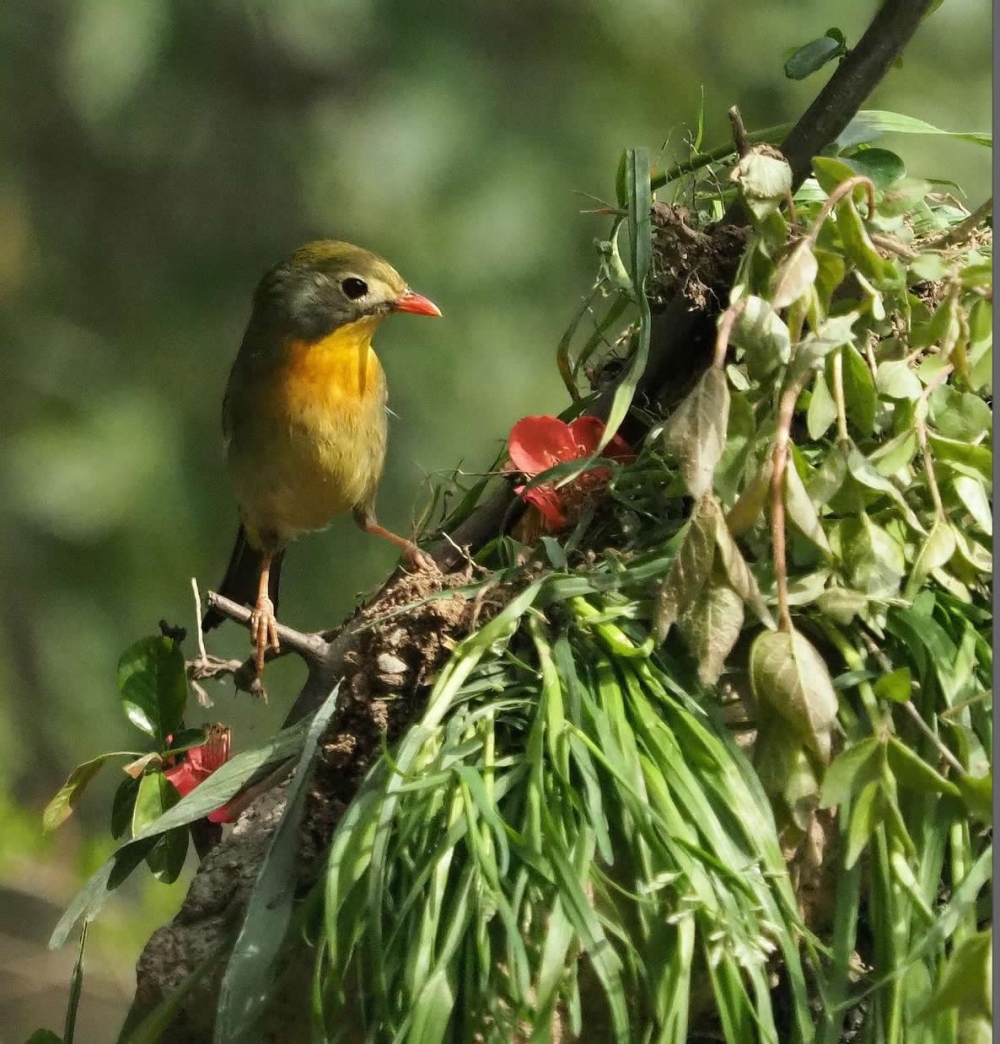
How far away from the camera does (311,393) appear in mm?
1910

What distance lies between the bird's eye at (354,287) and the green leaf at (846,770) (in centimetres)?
125

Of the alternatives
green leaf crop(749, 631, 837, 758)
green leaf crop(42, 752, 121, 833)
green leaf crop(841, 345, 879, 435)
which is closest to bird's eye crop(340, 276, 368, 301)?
green leaf crop(42, 752, 121, 833)

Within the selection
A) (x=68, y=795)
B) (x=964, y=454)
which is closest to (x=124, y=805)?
(x=68, y=795)

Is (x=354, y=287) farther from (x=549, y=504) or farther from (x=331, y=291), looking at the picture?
(x=549, y=504)

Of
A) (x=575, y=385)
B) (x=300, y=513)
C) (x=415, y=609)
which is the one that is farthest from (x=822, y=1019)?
(x=300, y=513)

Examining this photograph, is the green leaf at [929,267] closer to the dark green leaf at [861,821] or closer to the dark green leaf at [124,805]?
the dark green leaf at [861,821]

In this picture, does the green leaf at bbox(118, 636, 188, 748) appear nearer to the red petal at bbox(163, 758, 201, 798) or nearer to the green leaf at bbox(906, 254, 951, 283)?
the red petal at bbox(163, 758, 201, 798)

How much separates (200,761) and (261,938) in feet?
1.39

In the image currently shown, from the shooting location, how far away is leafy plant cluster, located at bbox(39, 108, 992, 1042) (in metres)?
0.84

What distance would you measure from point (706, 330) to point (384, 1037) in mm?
644

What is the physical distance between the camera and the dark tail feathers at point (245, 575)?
2.09 meters

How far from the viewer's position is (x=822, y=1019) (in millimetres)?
869

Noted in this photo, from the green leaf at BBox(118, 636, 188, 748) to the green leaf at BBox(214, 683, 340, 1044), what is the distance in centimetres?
34

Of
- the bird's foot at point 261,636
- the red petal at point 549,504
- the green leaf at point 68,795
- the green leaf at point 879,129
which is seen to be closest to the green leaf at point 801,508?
the red petal at point 549,504
